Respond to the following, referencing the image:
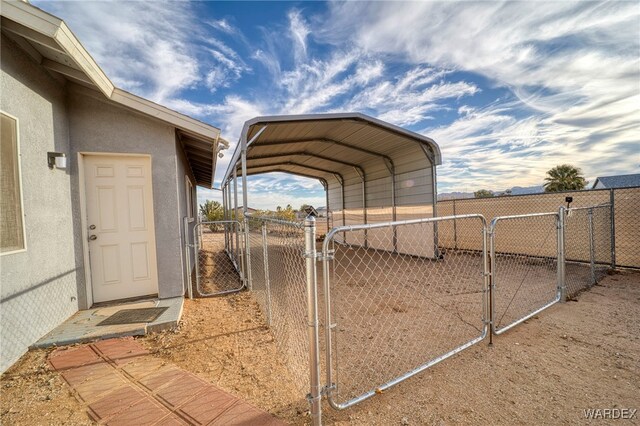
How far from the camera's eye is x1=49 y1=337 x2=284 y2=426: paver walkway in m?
1.82

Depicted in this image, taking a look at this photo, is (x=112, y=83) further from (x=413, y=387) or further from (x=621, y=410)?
(x=621, y=410)

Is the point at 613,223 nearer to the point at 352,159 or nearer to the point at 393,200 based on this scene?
the point at 393,200

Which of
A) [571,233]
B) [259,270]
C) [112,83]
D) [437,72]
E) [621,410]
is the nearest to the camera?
[621,410]

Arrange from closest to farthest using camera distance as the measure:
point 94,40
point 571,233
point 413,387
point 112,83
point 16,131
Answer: point 413,387 → point 16,131 → point 112,83 → point 94,40 → point 571,233

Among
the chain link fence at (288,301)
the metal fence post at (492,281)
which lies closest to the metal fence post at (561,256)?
the metal fence post at (492,281)

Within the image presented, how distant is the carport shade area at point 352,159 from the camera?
5871 millimetres

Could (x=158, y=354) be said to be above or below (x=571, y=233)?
below

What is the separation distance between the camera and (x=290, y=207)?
21.9 metres

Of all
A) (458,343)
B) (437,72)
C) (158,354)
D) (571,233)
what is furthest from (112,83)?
(571,233)

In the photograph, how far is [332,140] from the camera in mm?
7766

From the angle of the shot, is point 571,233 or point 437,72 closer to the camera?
point 571,233

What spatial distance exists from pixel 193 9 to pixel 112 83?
251 centimetres

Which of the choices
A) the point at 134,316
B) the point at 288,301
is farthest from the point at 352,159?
the point at 134,316

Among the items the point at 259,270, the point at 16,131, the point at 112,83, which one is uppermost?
the point at 112,83
